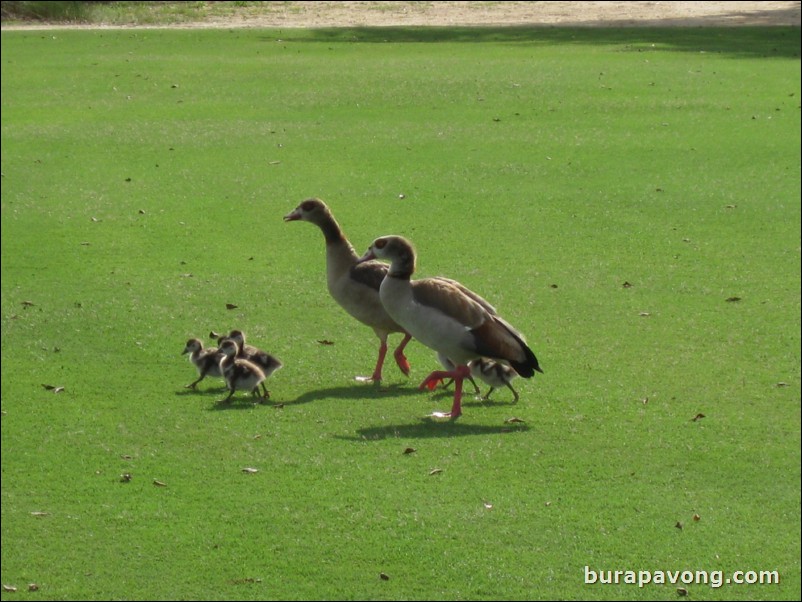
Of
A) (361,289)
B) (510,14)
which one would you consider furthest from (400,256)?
(510,14)

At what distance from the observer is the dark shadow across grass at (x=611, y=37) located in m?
30.2

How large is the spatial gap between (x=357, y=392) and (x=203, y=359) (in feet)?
4.25

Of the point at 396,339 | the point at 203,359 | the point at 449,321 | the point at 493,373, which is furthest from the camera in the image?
the point at 396,339

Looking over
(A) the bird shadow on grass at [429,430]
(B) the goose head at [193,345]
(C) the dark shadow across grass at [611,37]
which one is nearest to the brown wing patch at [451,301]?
(A) the bird shadow on grass at [429,430]

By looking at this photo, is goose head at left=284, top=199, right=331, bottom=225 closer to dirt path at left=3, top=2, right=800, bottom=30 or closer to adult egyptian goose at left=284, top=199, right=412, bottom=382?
adult egyptian goose at left=284, top=199, right=412, bottom=382

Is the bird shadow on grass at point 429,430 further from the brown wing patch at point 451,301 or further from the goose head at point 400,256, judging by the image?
the goose head at point 400,256

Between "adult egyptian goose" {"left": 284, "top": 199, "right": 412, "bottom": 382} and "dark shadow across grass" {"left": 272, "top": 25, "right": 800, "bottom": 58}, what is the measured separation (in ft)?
64.1

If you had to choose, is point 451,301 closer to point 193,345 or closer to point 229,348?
point 229,348

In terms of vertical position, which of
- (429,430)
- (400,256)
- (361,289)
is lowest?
(429,430)

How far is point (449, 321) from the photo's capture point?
384 inches

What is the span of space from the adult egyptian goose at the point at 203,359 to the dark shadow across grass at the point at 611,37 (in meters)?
21.1

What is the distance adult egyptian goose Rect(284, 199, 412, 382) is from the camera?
1093cm

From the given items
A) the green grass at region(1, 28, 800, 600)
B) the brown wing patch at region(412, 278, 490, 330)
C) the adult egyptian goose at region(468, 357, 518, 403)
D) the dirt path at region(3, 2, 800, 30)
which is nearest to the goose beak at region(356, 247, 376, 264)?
the brown wing patch at region(412, 278, 490, 330)

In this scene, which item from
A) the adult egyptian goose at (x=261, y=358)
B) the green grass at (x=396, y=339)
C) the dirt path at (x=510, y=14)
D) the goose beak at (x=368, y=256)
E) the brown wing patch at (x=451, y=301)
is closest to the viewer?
the green grass at (x=396, y=339)
